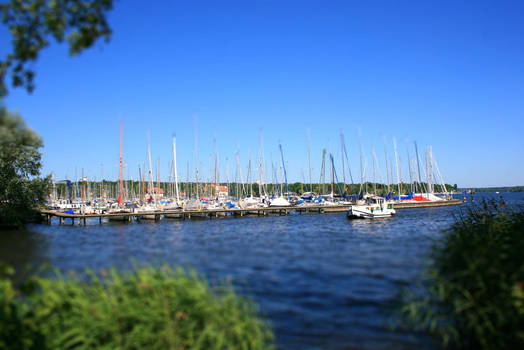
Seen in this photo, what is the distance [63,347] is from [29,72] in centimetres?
615

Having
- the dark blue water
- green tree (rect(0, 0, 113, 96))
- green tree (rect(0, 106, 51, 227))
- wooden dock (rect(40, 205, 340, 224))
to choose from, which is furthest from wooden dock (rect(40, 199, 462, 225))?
green tree (rect(0, 0, 113, 96))

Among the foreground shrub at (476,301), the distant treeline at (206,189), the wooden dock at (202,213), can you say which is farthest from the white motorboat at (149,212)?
the foreground shrub at (476,301)

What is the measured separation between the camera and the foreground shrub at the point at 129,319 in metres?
7.84

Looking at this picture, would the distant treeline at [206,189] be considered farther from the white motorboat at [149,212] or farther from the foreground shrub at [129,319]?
the foreground shrub at [129,319]

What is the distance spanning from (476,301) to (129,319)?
8.16 meters

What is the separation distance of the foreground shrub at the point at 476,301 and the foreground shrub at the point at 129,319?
4952mm

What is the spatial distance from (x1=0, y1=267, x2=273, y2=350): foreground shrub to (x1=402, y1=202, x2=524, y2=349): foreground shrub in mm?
4952

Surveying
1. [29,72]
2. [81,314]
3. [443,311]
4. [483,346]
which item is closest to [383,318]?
[443,311]

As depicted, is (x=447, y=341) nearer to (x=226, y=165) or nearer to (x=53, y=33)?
(x=53, y=33)

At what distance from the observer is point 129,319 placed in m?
8.28

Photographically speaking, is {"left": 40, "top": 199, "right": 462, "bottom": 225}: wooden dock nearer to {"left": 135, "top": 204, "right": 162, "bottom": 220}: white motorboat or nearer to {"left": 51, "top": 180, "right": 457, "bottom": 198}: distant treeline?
{"left": 135, "top": 204, "right": 162, "bottom": 220}: white motorboat

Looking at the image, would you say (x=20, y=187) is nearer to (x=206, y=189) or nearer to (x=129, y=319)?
(x=129, y=319)

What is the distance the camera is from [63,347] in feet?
25.9

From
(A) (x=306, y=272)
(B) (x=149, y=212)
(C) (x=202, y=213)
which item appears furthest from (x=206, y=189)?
(A) (x=306, y=272)
